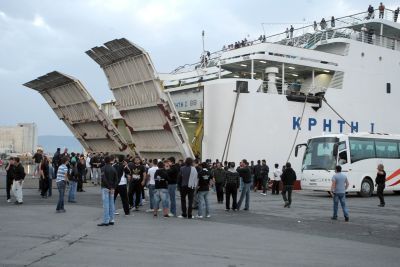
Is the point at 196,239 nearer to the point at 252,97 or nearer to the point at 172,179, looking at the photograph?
the point at 172,179

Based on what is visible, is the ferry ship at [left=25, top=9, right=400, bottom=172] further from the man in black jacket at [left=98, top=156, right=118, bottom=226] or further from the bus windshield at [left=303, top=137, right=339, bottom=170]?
the man in black jacket at [left=98, top=156, right=118, bottom=226]

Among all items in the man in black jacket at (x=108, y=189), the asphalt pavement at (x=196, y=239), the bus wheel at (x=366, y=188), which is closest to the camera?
the asphalt pavement at (x=196, y=239)

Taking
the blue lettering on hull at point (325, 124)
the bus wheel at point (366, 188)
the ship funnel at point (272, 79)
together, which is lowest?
the bus wheel at point (366, 188)

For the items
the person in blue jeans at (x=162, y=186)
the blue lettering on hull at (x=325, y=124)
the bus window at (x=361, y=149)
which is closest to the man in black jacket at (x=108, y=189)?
the person in blue jeans at (x=162, y=186)

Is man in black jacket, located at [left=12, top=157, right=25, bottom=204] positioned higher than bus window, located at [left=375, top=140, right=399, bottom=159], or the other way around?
bus window, located at [left=375, top=140, right=399, bottom=159]

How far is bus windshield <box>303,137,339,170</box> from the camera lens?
816 inches

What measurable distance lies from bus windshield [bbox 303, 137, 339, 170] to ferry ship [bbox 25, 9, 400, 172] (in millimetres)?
2400

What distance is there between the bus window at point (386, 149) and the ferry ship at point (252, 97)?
356cm

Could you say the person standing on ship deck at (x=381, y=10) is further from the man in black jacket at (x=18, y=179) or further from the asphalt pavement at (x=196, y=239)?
the man in black jacket at (x=18, y=179)

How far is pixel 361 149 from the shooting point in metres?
21.3

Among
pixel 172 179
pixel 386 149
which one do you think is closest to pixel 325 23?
pixel 386 149

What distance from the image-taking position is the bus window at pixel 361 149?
21.0 meters

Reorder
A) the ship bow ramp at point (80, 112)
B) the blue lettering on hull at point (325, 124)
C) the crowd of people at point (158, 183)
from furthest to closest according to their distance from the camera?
the ship bow ramp at point (80, 112) < the blue lettering on hull at point (325, 124) < the crowd of people at point (158, 183)

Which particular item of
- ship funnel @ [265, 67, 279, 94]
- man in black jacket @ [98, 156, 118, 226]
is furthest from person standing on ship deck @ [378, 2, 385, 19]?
man in black jacket @ [98, 156, 118, 226]
